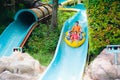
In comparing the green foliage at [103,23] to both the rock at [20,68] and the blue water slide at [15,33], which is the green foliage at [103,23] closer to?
the rock at [20,68]

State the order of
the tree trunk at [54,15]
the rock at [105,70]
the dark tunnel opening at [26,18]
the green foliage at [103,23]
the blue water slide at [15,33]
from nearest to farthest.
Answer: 1. the rock at [105,70]
2. the green foliage at [103,23]
3. the blue water slide at [15,33]
4. the tree trunk at [54,15]
5. the dark tunnel opening at [26,18]

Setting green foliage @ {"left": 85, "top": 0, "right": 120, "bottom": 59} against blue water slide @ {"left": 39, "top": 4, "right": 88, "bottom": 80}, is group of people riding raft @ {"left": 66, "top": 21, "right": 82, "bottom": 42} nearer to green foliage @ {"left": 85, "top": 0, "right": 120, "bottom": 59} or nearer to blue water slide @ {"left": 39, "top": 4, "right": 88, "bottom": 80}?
blue water slide @ {"left": 39, "top": 4, "right": 88, "bottom": 80}

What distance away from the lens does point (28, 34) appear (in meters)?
14.5

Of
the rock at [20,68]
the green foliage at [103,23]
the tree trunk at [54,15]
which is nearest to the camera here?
the rock at [20,68]

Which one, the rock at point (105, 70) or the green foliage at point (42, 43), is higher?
the rock at point (105, 70)

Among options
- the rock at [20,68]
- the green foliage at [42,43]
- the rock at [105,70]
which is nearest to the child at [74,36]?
the green foliage at [42,43]

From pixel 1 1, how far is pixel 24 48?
4.51 meters

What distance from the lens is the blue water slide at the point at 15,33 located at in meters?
13.8

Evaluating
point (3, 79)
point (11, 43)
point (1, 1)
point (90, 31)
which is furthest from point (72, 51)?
point (1, 1)

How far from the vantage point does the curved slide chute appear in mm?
13870

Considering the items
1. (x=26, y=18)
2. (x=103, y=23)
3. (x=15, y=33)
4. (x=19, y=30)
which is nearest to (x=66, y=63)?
(x=103, y=23)

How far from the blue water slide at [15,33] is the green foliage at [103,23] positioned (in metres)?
3.53

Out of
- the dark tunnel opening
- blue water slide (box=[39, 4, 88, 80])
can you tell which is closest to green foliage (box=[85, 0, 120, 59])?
blue water slide (box=[39, 4, 88, 80])

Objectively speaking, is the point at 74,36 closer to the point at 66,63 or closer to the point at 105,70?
the point at 66,63
